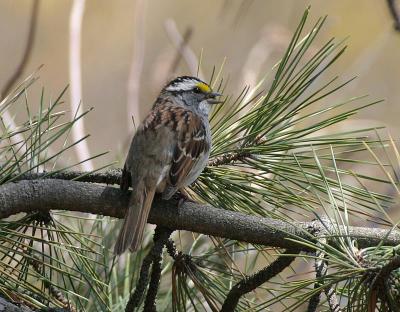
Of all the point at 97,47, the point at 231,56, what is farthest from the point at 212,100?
the point at 97,47

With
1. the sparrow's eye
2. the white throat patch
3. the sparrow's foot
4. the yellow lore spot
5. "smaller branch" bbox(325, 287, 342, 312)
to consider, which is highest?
the white throat patch

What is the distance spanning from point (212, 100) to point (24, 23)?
4552mm

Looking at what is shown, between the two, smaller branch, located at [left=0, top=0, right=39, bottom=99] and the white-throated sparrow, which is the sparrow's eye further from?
smaller branch, located at [left=0, top=0, right=39, bottom=99]

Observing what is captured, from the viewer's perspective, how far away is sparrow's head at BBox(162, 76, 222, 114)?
256cm

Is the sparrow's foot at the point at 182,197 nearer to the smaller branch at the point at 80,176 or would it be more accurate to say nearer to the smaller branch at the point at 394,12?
the smaller branch at the point at 80,176

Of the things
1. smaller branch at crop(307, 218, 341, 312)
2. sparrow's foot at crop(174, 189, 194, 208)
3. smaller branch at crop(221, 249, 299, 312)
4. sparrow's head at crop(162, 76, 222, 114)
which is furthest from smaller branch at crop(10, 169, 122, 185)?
sparrow's head at crop(162, 76, 222, 114)

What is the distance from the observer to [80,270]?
1814 millimetres

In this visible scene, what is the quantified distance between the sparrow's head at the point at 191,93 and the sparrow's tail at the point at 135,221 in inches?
26.9

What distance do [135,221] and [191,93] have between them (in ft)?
2.90

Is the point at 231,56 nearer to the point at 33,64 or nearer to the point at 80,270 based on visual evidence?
the point at 33,64

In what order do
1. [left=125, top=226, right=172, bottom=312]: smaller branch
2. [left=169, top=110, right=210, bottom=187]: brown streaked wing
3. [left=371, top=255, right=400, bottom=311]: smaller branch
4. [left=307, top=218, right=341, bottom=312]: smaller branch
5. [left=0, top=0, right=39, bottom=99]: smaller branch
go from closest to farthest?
[left=371, top=255, right=400, bottom=311]: smaller branch → [left=307, top=218, right=341, bottom=312]: smaller branch → [left=125, top=226, right=172, bottom=312]: smaller branch → [left=169, top=110, right=210, bottom=187]: brown streaked wing → [left=0, top=0, right=39, bottom=99]: smaller branch

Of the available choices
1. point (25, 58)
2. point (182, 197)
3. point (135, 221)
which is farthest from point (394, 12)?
point (25, 58)

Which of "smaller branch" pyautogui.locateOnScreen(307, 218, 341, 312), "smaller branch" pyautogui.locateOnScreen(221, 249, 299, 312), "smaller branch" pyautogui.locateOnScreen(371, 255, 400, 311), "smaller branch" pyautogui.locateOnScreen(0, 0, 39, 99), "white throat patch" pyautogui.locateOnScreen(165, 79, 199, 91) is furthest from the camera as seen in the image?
"white throat patch" pyautogui.locateOnScreen(165, 79, 199, 91)

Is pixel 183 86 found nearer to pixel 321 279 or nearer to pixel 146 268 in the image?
pixel 146 268
